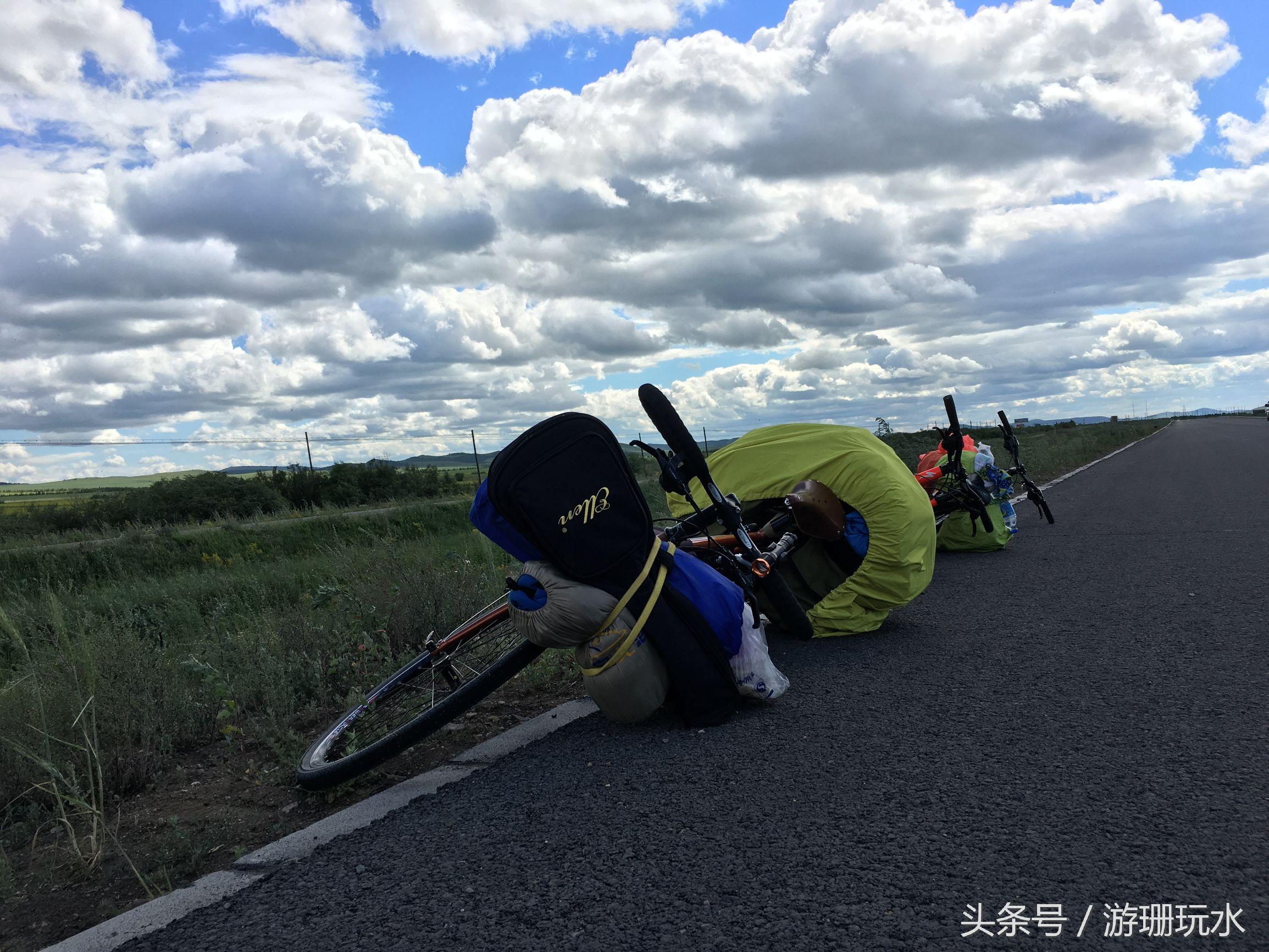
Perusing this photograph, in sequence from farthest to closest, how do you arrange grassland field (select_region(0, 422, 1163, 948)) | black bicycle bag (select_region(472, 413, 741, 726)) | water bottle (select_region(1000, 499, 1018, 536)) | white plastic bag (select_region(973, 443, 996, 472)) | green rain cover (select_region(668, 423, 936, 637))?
water bottle (select_region(1000, 499, 1018, 536)) → white plastic bag (select_region(973, 443, 996, 472)) → green rain cover (select_region(668, 423, 936, 637)) → black bicycle bag (select_region(472, 413, 741, 726)) → grassland field (select_region(0, 422, 1163, 948))

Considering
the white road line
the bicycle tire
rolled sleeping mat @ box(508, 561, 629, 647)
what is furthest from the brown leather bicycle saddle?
the white road line

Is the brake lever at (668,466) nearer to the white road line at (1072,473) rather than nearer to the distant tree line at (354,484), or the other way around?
the white road line at (1072,473)

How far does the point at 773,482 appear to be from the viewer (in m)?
5.41

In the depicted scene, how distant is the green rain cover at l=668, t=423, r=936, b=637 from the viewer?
5.02 metres

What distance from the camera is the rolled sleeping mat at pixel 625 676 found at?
11.5 ft

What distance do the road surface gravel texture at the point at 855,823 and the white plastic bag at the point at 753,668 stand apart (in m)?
0.10

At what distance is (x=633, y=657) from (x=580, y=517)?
0.61m

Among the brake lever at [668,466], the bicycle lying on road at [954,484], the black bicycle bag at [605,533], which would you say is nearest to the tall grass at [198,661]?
the black bicycle bag at [605,533]

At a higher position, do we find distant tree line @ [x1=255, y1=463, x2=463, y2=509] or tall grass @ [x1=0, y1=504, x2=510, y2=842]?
distant tree line @ [x1=255, y1=463, x2=463, y2=509]

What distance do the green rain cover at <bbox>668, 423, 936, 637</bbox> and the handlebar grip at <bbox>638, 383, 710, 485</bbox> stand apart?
162 cm

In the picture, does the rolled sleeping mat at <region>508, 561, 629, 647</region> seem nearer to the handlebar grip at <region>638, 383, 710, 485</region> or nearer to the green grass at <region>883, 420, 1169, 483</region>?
the handlebar grip at <region>638, 383, 710, 485</region>

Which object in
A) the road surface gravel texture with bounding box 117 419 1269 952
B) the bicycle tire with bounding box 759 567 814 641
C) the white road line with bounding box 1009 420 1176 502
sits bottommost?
the white road line with bounding box 1009 420 1176 502

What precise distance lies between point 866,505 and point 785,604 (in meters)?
1.42

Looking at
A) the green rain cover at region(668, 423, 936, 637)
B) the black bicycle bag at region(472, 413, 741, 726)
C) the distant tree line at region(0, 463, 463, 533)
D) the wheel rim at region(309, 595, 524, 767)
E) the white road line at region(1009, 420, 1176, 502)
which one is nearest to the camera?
the black bicycle bag at region(472, 413, 741, 726)
